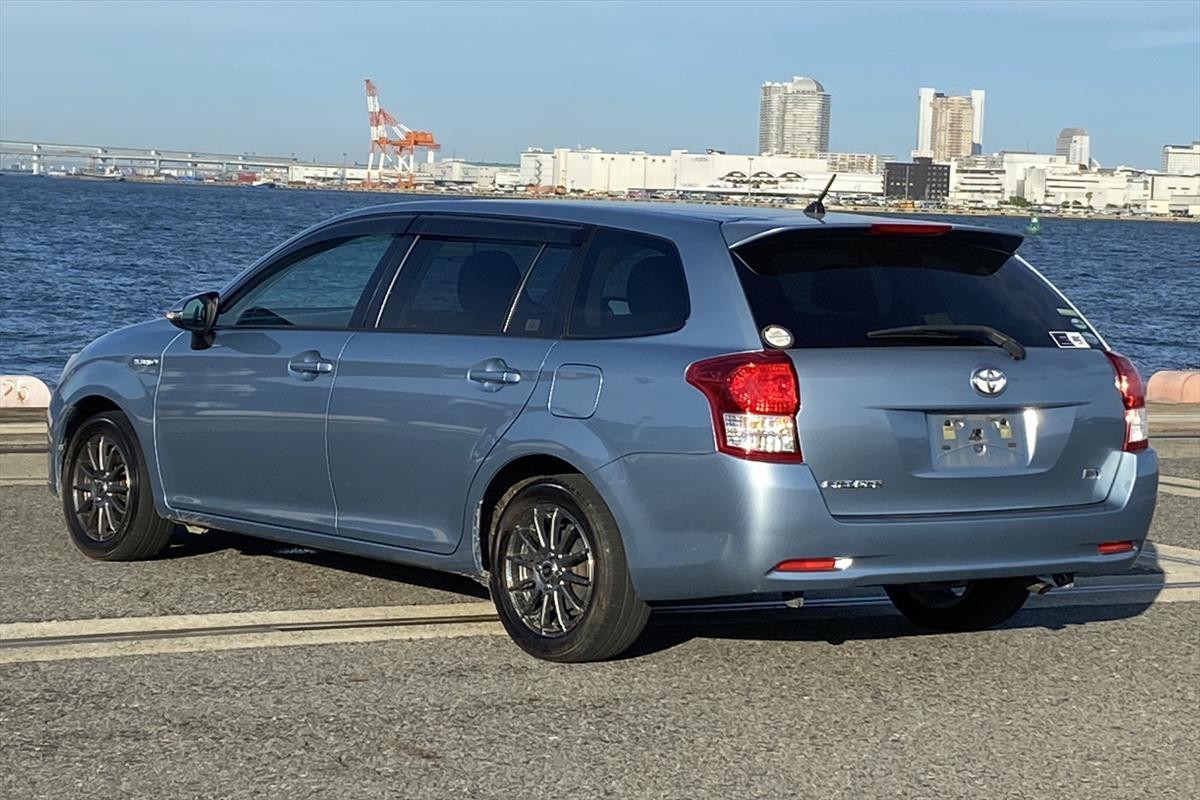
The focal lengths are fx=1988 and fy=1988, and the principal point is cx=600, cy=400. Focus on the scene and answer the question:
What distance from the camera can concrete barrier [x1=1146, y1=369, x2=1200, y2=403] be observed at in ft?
62.0

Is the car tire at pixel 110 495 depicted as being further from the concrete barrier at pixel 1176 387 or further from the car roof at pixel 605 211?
the concrete barrier at pixel 1176 387

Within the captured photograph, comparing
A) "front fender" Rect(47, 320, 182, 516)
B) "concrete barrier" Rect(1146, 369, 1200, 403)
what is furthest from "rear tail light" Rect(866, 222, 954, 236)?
"concrete barrier" Rect(1146, 369, 1200, 403)

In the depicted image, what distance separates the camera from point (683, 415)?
6.23m

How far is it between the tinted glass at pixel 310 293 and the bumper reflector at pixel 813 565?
220cm

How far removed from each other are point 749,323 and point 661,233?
1.90ft

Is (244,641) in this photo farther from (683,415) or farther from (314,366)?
(683,415)

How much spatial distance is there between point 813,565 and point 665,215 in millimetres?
1361

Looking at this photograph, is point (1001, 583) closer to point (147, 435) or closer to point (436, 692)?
point (436, 692)

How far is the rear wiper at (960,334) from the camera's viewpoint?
641 centimetres

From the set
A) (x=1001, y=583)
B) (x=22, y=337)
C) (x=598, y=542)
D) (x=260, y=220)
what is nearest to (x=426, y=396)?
(x=598, y=542)

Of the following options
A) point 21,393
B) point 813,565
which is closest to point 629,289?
point 813,565

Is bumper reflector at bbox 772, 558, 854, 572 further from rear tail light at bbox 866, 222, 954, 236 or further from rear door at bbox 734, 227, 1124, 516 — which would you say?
rear tail light at bbox 866, 222, 954, 236

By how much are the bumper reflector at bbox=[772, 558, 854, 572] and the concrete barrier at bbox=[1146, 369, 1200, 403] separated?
526 inches

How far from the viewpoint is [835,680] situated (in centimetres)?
649
